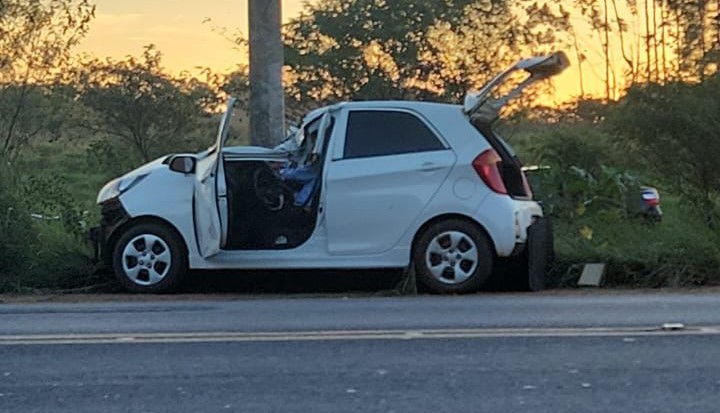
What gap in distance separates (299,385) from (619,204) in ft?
27.6

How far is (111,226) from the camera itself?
11.1 m

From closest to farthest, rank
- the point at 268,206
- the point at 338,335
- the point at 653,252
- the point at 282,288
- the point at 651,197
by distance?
the point at 338,335, the point at 268,206, the point at 282,288, the point at 653,252, the point at 651,197

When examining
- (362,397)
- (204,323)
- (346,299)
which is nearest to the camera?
(362,397)

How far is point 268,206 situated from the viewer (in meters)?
11.1

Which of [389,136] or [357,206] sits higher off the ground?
[389,136]

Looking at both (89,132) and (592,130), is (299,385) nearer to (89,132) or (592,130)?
(592,130)

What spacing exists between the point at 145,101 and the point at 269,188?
11.9 metres

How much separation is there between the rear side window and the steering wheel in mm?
764

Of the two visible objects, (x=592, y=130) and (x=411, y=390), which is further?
(x=592, y=130)

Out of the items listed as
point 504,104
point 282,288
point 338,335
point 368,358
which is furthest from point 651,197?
point 368,358

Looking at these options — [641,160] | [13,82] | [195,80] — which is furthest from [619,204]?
[195,80]

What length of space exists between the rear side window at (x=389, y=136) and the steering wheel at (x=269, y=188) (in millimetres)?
764

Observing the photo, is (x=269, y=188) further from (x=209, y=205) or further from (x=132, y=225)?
(x=132, y=225)

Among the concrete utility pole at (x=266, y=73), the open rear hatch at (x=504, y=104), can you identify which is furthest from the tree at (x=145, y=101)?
the open rear hatch at (x=504, y=104)
